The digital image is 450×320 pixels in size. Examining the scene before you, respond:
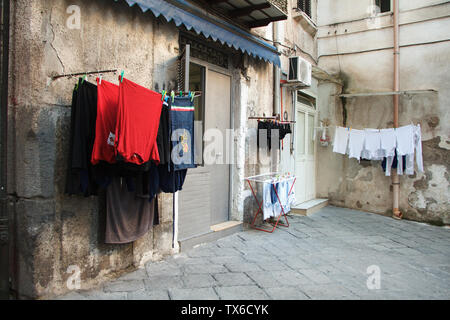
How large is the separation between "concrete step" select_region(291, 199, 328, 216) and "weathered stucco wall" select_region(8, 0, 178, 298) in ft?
15.9

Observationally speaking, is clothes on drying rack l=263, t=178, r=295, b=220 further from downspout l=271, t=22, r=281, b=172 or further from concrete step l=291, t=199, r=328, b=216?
concrete step l=291, t=199, r=328, b=216

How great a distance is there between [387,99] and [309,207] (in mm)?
3377

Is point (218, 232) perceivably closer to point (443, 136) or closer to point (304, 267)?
point (304, 267)

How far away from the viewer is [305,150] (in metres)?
8.50

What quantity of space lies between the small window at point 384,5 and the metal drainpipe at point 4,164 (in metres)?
8.52

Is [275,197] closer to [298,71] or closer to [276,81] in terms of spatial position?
[276,81]

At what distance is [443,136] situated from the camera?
7.48 meters

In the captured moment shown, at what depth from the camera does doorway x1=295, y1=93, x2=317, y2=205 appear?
8.13 meters

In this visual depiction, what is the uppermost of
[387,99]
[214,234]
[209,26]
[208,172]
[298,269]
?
[209,26]

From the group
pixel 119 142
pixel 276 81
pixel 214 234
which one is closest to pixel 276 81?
pixel 276 81

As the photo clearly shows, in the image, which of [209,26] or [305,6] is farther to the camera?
[305,6]

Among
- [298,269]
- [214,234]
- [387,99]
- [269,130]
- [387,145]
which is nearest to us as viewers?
[298,269]

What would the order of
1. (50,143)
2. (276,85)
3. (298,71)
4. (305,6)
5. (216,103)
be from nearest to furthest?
(50,143), (216,103), (276,85), (298,71), (305,6)

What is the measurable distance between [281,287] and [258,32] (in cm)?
473
